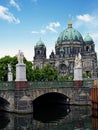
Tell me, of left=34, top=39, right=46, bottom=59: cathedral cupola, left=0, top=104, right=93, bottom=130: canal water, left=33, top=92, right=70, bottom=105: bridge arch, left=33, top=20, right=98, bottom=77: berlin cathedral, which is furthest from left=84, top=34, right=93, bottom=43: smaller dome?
left=0, top=104, right=93, bottom=130: canal water

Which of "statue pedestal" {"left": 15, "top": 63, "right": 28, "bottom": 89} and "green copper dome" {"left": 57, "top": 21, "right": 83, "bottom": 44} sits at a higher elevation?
"green copper dome" {"left": 57, "top": 21, "right": 83, "bottom": 44}

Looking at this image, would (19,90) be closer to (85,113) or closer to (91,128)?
(85,113)

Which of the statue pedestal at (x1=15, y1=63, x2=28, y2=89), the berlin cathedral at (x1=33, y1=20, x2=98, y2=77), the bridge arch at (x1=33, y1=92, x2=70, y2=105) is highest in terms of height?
the berlin cathedral at (x1=33, y1=20, x2=98, y2=77)

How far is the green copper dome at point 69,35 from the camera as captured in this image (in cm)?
14862

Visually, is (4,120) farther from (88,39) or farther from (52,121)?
(88,39)

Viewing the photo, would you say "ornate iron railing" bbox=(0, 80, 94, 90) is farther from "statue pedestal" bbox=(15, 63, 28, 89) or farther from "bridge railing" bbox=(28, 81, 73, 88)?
"statue pedestal" bbox=(15, 63, 28, 89)

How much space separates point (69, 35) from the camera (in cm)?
15012

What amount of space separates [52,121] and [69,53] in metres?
108

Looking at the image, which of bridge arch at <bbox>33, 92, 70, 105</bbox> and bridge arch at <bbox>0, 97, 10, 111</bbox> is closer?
bridge arch at <bbox>0, 97, 10, 111</bbox>

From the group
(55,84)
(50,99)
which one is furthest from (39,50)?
(55,84)

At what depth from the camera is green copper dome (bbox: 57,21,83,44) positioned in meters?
149

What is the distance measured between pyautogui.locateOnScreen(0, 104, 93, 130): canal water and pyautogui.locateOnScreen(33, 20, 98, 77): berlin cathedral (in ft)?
314

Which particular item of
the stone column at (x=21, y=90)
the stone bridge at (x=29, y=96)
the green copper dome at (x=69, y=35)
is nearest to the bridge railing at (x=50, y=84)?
the stone bridge at (x=29, y=96)

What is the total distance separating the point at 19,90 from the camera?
145 feet
